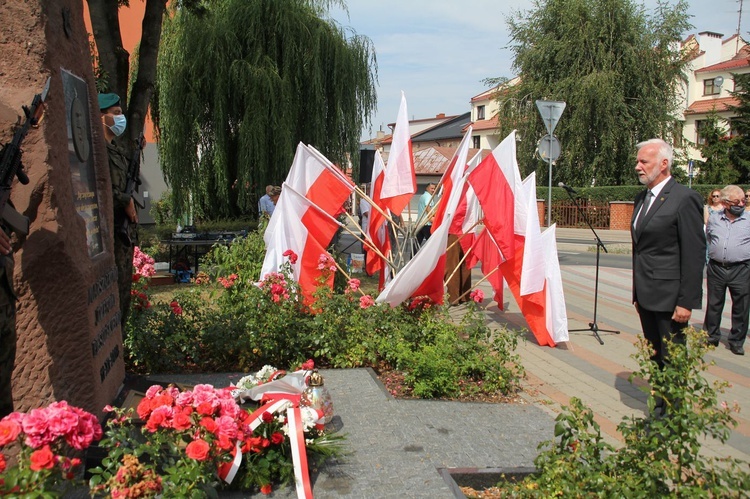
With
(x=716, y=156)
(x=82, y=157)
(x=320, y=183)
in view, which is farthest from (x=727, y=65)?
(x=82, y=157)

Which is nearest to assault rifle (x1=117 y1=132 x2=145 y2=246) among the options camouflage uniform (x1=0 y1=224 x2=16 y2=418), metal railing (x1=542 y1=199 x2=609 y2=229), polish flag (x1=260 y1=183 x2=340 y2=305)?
camouflage uniform (x1=0 y1=224 x2=16 y2=418)

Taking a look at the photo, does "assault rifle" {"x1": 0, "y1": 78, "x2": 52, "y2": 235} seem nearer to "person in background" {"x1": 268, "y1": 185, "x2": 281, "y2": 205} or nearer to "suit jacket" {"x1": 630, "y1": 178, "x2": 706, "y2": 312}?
"suit jacket" {"x1": 630, "y1": 178, "x2": 706, "y2": 312}

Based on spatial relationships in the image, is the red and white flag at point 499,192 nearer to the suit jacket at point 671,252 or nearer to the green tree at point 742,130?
the suit jacket at point 671,252

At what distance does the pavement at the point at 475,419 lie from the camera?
3.72 m

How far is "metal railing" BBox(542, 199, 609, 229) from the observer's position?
99.2ft

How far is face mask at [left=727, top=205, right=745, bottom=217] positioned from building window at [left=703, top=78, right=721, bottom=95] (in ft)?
157

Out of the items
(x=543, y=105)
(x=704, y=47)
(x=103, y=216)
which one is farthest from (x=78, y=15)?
(x=704, y=47)

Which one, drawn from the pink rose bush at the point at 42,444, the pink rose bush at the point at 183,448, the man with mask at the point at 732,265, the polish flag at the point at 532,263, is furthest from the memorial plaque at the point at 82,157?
the man with mask at the point at 732,265

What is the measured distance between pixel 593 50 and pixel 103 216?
96.8 ft

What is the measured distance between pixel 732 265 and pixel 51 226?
23.7ft

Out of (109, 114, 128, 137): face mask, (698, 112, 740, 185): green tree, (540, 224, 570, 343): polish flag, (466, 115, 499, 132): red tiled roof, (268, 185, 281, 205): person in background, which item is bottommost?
(540, 224, 570, 343): polish flag

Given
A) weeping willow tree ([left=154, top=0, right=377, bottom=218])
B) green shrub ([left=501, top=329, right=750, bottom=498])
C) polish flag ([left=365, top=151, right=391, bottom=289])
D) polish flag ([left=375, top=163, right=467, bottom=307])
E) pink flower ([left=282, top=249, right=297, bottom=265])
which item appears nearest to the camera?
green shrub ([left=501, top=329, right=750, bottom=498])

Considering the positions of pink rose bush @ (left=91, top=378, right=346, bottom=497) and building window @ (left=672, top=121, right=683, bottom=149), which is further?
building window @ (left=672, top=121, right=683, bottom=149)

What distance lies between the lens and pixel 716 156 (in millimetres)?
38875
